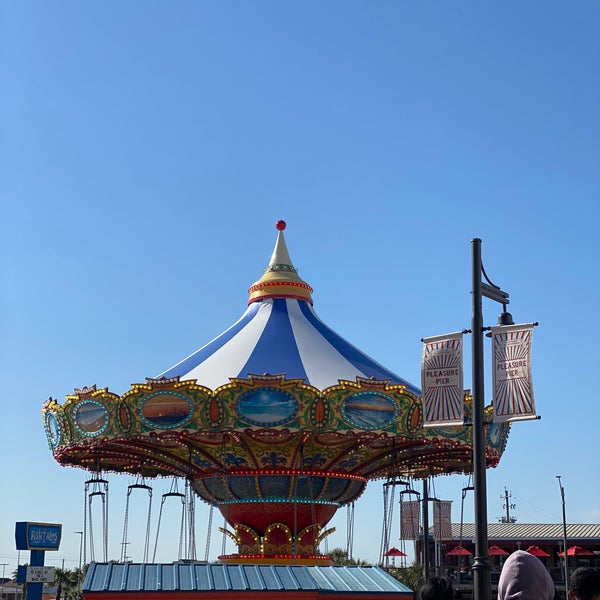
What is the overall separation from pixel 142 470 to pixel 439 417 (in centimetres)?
1642

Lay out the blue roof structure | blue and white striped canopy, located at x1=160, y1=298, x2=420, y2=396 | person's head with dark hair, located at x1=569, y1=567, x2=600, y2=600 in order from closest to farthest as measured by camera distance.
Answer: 1. person's head with dark hair, located at x1=569, y1=567, x2=600, y2=600
2. the blue roof structure
3. blue and white striped canopy, located at x1=160, y1=298, x2=420, y2=396

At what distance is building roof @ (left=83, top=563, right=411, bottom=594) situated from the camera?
11.8m

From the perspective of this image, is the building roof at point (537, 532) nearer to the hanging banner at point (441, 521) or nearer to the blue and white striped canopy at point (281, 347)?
the hanging banner at point (441, 521)

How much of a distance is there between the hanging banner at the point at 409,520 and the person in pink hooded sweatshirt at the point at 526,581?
82.4ft

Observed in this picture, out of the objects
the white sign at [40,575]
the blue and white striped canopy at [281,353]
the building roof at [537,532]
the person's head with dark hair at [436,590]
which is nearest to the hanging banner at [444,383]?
the person's head with dark hair at [436,590]

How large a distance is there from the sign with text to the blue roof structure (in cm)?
479

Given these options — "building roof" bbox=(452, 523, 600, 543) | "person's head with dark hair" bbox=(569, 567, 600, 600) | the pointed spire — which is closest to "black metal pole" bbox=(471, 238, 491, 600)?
"person's head with dark hair" bbox=(569, 567, 600, 600)

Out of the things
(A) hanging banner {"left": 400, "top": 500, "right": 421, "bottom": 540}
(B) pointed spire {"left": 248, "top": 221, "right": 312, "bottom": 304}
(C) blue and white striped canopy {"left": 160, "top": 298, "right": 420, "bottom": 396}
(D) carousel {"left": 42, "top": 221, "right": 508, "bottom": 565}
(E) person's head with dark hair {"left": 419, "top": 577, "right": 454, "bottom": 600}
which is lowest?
(E) person's head with dark hair {"left": 419, "top": 577, "right": 454, "bottom": 600}

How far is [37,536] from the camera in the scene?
55.3ft

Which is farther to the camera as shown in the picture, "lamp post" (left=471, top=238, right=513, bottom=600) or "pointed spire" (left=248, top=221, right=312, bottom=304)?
"pointed spire" (left=248, top=221, right=312, bottom=304)

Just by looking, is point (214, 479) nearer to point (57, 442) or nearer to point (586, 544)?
point (57, 442)

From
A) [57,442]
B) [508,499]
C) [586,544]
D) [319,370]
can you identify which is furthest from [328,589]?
[508,499]

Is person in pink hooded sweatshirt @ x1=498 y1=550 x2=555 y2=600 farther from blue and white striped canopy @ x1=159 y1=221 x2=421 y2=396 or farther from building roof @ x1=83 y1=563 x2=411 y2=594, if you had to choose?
blue and white striped canopy @ x1=159 y1=221 x2=421 y2=396

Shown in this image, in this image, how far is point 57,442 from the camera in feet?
66.3
